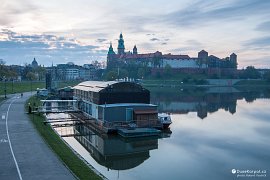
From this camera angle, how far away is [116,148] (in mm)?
37656

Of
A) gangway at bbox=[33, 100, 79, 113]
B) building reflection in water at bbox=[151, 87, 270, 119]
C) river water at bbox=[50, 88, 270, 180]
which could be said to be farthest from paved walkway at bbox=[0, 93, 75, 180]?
building reflection in water at bbox=[151, 87, 270, 119]

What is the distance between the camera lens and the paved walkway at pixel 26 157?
72.8 ft

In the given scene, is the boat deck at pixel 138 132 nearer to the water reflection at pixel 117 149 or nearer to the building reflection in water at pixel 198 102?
the water reflection at pixel 117 149

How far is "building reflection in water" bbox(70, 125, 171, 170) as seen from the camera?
3225 cm

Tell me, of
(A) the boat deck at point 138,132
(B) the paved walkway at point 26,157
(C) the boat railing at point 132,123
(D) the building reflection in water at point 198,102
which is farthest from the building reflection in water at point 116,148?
(D) the building reflection in water at point 198,102

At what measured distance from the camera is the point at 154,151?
36.2 m

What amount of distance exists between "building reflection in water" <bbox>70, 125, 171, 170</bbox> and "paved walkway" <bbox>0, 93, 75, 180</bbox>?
6.03 m

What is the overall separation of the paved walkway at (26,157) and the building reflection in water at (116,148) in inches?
237

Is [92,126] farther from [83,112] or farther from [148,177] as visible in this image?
[148,177]

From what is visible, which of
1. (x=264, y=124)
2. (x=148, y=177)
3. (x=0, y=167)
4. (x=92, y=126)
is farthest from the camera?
(x=264, y=124)

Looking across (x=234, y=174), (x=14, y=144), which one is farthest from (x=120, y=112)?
(x=234, y=174)

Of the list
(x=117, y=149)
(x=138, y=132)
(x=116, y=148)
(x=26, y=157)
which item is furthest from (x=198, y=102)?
(x=26, y=157)

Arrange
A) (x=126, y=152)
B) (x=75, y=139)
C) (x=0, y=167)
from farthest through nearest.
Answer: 1. (x=75, y=139)
2. (x=126, y=152)
3. (x=0, y=167)

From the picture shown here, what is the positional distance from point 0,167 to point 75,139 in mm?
18929
